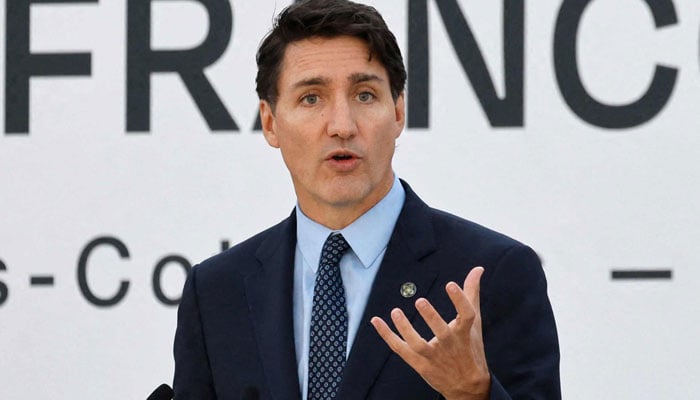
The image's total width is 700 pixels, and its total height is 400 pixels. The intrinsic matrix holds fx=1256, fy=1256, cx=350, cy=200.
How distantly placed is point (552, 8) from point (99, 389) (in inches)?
65.2

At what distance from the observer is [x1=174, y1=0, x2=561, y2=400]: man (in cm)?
207

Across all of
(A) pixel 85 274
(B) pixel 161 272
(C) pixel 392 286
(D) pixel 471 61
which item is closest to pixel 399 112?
(C) pixel 392 286

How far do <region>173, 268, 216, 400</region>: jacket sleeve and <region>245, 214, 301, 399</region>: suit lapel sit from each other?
11cm

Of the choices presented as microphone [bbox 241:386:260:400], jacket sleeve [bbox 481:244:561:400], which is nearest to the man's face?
jacket sleeve [bbox 481:244:561:400]

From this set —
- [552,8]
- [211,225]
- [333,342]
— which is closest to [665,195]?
[552,8]

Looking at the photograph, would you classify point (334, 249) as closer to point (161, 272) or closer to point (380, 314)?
point (380, 314)

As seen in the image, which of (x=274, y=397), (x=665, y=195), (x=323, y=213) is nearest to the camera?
(x=274, y=397)

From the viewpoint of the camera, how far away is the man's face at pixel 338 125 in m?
2.18

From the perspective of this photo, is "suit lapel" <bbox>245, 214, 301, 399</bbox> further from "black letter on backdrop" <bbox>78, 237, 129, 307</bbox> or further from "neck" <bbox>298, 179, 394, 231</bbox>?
"black letter on backdrop" <bbox>78, 237, 129, 307</bbox>

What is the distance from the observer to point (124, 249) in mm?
3559

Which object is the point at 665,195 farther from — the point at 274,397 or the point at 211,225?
the point at 274,397

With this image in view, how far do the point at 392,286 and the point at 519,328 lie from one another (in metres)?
0.24

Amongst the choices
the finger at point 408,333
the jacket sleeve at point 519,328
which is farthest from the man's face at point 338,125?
the finger at point 408,333

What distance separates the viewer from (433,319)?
1732mm
